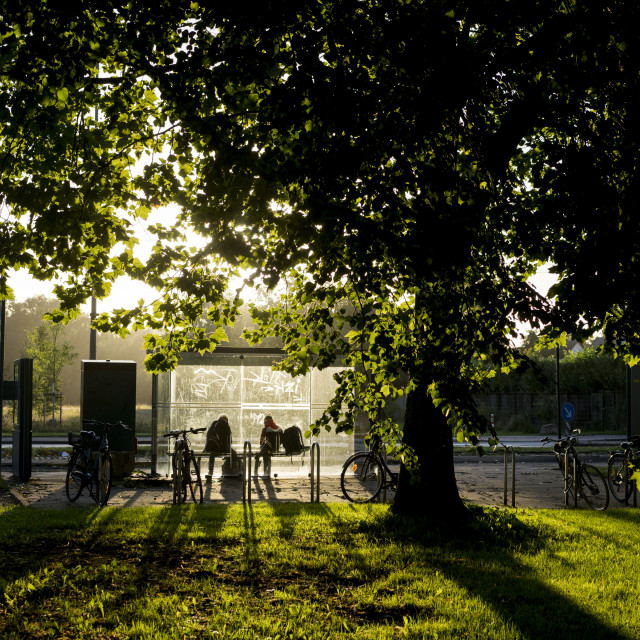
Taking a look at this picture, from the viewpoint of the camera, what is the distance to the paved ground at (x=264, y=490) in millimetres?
12312

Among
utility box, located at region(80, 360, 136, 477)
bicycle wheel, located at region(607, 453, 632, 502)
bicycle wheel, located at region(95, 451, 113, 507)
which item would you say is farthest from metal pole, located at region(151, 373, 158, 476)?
bicycle wheel, located at region(607, 453, 632, 502)

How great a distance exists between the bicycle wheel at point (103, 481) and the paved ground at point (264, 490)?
219mm

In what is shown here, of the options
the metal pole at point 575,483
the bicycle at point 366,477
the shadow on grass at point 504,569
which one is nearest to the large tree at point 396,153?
the shadow on grass at point 504,569

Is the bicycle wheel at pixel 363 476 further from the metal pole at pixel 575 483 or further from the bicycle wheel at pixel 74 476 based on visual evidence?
the bicycle wheel at pixel 74 476

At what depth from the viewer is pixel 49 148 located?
305 inches

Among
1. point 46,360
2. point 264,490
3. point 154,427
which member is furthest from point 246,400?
point 46,360

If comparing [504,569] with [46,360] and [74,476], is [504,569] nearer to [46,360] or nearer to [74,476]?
[74,476]

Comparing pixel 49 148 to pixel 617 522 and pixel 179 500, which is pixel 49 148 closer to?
pixel 179 500

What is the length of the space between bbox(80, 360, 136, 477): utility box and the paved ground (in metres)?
0.79

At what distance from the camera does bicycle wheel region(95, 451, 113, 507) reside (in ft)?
37.3

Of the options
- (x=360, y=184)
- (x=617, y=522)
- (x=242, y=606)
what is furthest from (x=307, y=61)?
(x=617, y=522)

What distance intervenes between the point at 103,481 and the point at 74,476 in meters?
0.72

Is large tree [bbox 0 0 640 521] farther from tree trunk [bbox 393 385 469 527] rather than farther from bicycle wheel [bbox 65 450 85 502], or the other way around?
bicycle wheel [bbox 65 450 85 502]

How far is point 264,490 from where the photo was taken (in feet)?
45.7
